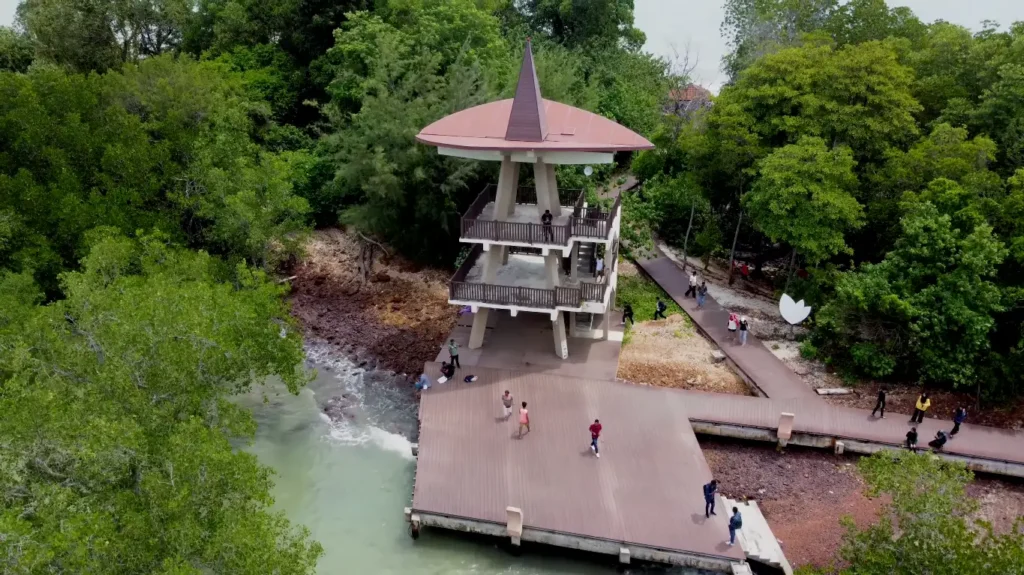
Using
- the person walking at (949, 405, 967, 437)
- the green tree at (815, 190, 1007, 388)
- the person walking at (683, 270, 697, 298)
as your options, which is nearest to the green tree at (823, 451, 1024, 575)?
the person walking at (949, 405, 967, 437)

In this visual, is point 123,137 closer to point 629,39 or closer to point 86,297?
point 86,297

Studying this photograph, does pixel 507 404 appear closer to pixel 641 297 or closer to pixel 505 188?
pixel 505 188

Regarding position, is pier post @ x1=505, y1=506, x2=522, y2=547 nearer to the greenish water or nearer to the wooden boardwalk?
the wooden boardwalk

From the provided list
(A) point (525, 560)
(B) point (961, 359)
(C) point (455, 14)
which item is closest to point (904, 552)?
(A) point (525, 560)

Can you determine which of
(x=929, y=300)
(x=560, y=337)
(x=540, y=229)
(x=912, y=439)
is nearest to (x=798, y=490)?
(x=912, y=439)

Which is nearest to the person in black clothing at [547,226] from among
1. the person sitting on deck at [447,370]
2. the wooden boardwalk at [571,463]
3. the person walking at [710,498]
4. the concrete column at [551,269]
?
the concrete column at [551,269]

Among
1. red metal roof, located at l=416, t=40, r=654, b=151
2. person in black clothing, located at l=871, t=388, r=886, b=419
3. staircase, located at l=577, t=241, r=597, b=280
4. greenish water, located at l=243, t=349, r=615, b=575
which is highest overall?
red metal roof, located at l=416, t=40, r=654, b=151

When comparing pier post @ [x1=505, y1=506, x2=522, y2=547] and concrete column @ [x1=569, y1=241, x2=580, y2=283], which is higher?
concrete column @ [x1=569, y1=241, x2=580, y2=283]
